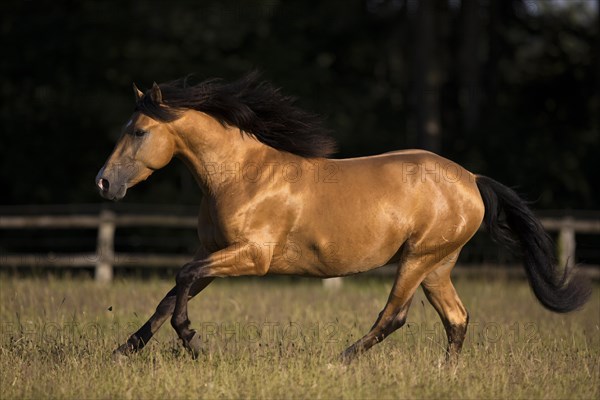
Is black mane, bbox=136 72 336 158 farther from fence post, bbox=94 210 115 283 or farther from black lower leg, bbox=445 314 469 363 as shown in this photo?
fence post, bbox=94 210 115 283

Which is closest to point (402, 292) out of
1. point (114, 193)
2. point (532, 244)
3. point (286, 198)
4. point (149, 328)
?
point (286, 198)

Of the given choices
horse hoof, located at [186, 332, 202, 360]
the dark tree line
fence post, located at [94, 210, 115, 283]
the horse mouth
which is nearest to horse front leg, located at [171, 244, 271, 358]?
horse hoof, located at [186, 332, 202, 360]

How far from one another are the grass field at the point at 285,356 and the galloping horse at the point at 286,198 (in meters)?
0.36

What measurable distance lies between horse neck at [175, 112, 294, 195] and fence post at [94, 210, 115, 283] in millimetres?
7862

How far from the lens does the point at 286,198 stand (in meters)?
6.62

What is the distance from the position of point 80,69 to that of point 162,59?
208 centimetres

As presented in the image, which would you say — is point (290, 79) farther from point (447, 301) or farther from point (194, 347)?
point (194, 347)

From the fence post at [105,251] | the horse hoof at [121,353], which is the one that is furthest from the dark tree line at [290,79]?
the horse hoof at [121,353]

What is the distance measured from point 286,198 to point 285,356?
1.14 metres

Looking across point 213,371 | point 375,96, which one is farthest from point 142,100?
point 375,96

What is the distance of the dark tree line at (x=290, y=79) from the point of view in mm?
19609

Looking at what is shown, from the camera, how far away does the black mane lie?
6746mm

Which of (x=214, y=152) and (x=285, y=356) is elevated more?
(x=214, y=152)

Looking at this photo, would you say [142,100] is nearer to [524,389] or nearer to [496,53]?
[524,389]
